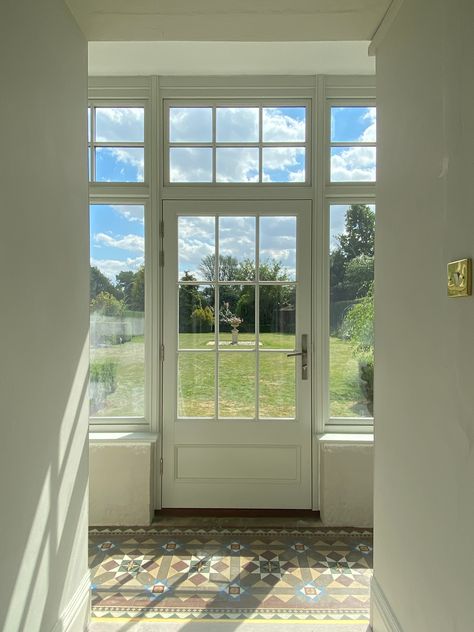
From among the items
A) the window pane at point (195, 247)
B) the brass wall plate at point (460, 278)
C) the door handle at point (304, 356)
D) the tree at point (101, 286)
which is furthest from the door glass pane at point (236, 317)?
the brass wall plate at point (460, 278)

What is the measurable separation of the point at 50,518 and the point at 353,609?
145 centimetres

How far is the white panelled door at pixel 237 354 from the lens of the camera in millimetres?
2896

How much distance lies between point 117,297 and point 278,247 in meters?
1.15

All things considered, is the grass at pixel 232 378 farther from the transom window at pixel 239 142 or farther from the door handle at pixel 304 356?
the transom window at pixel 239 142

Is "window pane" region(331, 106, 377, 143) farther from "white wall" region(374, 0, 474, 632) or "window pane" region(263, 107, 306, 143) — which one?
"white wall" region(374, 0, 474, 632)

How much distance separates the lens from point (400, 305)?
1623mm

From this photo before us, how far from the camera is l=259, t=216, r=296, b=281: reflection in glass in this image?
2932 millimetres

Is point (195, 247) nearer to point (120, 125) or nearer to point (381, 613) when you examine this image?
point (120, 125)

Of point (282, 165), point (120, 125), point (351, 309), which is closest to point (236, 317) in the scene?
point (351, 309)

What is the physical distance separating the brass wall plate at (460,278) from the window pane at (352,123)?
2.04 meters

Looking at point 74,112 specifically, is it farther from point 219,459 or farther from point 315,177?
point 219,459

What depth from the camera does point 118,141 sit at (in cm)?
292

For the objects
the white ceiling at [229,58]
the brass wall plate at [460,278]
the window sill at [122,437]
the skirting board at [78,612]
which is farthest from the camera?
the window sill at [122,437]

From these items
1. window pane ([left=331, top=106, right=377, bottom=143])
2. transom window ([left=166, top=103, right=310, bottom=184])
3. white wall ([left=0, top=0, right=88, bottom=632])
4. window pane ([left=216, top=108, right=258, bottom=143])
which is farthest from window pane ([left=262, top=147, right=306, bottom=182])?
white wall ([left=0, top=0, right=88, bottom=632])
